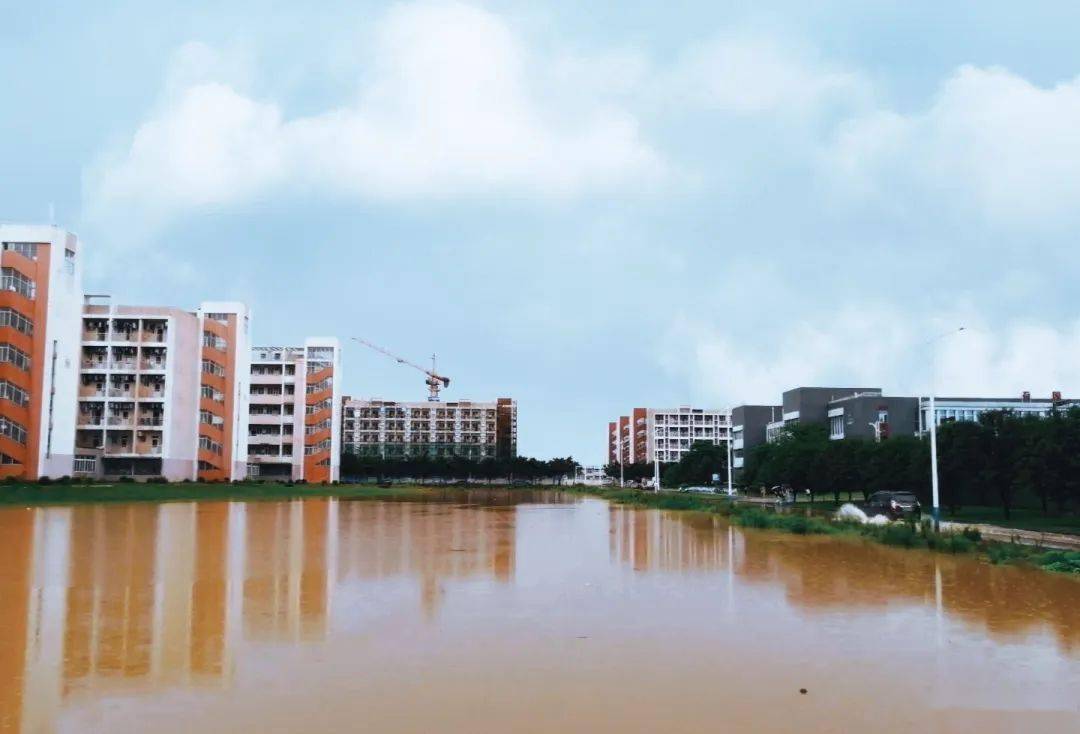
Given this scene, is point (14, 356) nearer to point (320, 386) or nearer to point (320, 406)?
point (320, 406)

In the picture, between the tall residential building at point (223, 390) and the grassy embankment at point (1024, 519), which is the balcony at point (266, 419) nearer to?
the tall residential building at point (223, 390)

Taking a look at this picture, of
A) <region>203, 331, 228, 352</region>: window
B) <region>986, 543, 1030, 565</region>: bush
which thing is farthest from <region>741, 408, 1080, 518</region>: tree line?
<region>203, 331, 228, 352</region>: window

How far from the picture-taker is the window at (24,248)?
57156 millimetres

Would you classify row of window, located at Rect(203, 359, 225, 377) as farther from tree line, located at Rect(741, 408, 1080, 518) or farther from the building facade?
the building facade

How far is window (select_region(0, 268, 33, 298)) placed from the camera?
5588cm

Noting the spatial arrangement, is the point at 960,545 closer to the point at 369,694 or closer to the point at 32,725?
the point at 369,694

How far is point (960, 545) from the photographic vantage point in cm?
2409

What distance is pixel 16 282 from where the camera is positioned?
5634 centimetres

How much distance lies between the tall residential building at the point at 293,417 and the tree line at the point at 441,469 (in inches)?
1205

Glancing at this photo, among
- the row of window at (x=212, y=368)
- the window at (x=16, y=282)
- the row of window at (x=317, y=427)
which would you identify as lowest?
the row of window at (x=317, y=427)

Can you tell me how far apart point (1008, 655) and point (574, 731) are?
6.51m

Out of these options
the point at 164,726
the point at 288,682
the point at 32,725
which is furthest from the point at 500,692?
the point at 32,725

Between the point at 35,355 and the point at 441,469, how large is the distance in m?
87.9

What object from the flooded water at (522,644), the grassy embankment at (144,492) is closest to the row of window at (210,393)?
the grassy embankment at (144,492)
